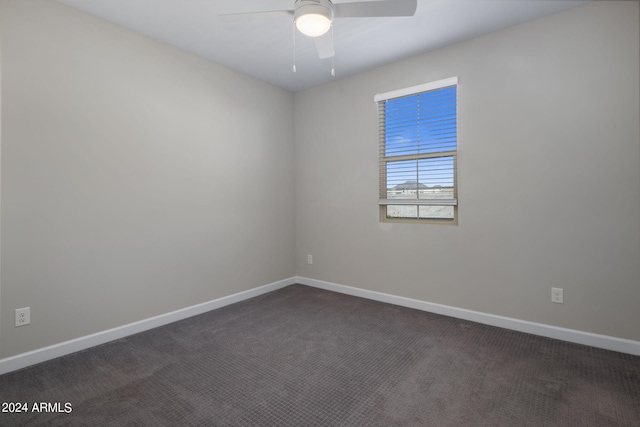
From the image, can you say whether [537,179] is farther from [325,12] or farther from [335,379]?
[335,379]

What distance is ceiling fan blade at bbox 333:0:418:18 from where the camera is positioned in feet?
5.95

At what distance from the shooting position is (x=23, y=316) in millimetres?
2197

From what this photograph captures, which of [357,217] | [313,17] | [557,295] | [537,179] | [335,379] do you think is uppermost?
[313,17]

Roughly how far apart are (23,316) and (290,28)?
302cm

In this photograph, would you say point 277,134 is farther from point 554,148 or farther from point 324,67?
point 554,148

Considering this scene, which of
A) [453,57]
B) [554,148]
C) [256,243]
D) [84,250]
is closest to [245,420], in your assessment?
[84,250]

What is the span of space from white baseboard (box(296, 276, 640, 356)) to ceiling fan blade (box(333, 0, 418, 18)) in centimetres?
261

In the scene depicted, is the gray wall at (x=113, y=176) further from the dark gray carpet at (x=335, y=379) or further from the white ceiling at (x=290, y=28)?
the dark gray carpet at (x=335, y=379)

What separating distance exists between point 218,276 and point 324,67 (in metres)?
2.62

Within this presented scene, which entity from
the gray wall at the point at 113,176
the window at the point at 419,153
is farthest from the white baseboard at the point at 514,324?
the gray wall at the point at 113,176

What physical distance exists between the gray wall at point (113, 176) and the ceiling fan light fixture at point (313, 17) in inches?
69.5

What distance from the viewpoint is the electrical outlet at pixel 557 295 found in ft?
8.36

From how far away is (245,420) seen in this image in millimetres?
1659

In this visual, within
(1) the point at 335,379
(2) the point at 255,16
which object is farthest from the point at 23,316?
(2) the point at 255,16
